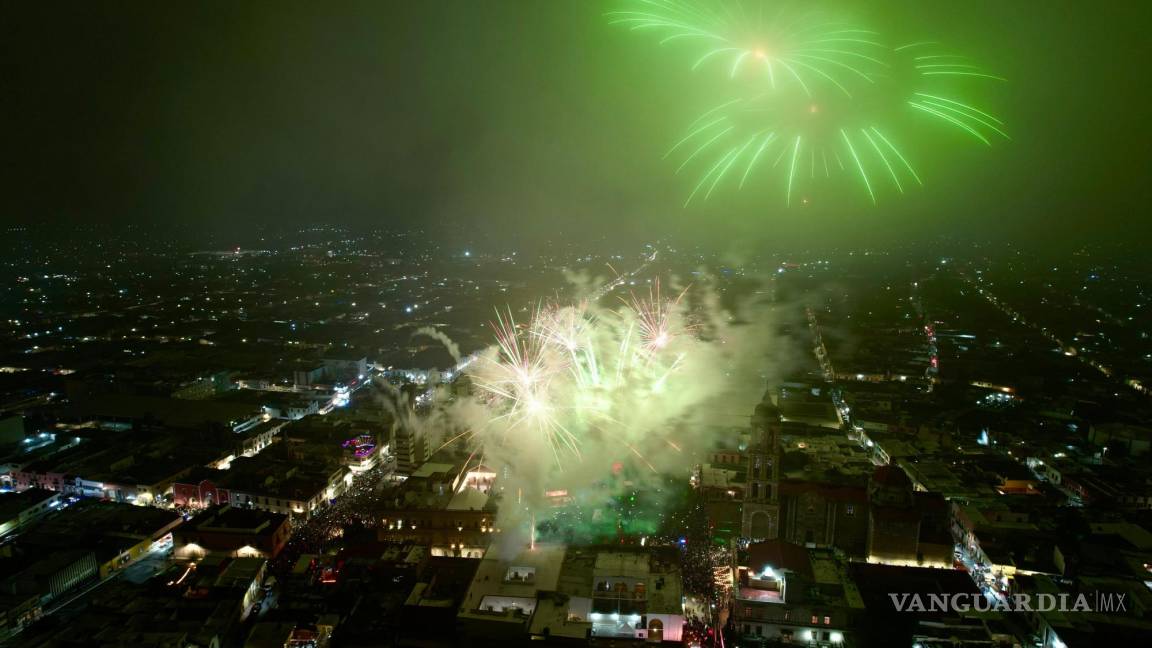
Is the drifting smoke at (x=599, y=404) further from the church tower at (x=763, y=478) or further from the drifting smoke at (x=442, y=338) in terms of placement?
the church tower at (x=763, y=478)

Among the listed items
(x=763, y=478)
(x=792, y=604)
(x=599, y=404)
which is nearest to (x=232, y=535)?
(x=599, y=404)

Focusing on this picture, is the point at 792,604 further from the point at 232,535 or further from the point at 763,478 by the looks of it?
the point at 232,535

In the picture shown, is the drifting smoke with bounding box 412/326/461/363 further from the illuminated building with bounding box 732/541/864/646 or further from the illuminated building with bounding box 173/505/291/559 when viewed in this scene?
the illuminated building with bounding box 732/541/864/646

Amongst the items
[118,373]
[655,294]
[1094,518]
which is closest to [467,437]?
[1094,518]

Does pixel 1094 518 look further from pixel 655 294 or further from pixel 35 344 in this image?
pixel 35 344


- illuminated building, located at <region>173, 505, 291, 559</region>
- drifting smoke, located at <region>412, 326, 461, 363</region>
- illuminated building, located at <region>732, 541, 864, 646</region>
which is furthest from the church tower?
drifting smoke, located at <region>412, 326, 461, 363</region>
